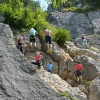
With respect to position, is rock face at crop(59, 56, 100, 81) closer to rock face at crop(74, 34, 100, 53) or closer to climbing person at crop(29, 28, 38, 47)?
climbing person at crop(29, 28, 38, 47)

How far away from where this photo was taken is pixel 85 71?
16.2 m

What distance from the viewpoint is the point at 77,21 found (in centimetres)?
2941

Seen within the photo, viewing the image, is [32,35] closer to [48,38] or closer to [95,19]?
[48,38]

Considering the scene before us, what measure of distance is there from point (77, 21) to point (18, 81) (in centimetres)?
2138

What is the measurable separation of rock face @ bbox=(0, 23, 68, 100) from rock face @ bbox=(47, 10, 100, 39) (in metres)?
17.1

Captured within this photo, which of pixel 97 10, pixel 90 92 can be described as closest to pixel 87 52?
pixel 90 92

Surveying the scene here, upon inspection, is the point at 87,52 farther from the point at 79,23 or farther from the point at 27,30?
the point at 79,23

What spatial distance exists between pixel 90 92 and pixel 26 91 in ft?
15.6

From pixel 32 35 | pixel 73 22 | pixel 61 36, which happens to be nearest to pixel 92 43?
pixel 61 36

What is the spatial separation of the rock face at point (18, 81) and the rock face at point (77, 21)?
56.1 ft

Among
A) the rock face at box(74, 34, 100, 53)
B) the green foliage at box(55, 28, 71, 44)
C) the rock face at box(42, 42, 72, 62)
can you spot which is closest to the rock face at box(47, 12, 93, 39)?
the rock face at box(74, 34, 100, 53)

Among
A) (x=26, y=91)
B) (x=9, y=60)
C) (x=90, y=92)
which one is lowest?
(x=90, y=92)

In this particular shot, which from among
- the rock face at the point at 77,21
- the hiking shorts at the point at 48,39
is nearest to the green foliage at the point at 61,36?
the hiking shorts at the point at 48,39

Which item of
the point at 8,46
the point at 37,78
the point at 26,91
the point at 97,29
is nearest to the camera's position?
the point at 26,91
